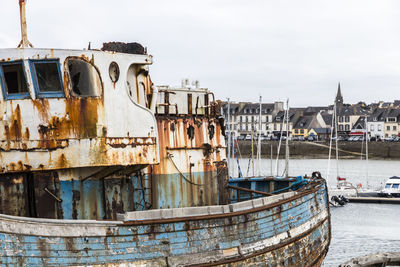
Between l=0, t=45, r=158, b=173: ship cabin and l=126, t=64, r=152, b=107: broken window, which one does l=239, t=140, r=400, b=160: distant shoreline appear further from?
l=0, t=45, r=158, b=173: ship cabin

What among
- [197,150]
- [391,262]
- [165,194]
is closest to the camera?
[165,194]

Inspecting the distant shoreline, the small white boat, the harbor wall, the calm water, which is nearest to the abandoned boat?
the calm water

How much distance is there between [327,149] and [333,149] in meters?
1.23

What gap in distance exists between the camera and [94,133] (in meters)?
10.8

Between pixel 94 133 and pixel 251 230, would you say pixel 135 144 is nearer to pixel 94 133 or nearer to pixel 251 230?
pixel 94 133

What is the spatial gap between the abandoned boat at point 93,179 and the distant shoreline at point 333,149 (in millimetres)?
86591

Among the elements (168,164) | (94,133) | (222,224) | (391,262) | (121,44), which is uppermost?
(121,44)

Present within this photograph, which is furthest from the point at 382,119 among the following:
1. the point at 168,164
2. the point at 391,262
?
the point at 168,164

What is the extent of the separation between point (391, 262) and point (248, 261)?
391 inches

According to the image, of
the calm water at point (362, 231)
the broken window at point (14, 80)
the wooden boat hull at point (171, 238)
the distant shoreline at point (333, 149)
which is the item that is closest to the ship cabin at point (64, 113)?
the broken window at point (14, 80)

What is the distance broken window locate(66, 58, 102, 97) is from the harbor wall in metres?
84.6

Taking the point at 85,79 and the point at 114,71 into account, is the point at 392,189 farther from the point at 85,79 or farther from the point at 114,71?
the point at 85,79

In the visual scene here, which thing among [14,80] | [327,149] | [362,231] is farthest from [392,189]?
[327,149]

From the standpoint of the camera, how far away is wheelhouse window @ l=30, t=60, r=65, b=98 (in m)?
10.5
